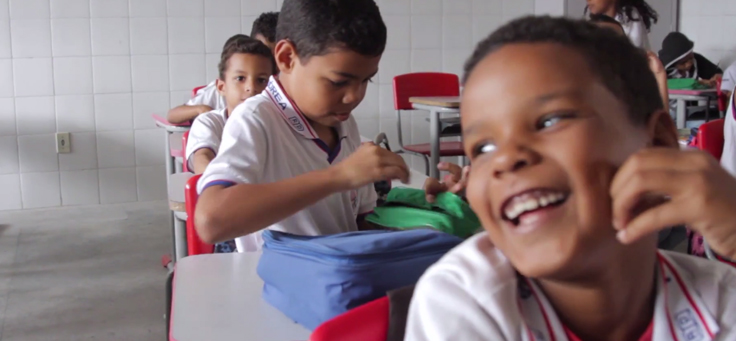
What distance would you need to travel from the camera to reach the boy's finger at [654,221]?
0.61 metres

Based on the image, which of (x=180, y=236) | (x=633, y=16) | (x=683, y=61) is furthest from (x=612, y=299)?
(x=683, y=61)

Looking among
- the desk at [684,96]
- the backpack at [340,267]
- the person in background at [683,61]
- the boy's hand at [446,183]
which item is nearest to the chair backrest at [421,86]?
the desk at [684,96]

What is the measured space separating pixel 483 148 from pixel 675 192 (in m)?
0.20

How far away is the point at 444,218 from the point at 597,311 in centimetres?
61


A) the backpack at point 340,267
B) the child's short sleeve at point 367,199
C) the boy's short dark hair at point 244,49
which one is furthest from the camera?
the boy's short dark hair at point 244,49

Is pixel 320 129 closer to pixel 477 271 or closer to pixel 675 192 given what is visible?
pixel 477 271

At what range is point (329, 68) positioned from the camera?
1.47 metres

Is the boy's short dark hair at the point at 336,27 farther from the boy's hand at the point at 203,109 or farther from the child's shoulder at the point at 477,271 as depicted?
the boy's hand at the point at 203,109

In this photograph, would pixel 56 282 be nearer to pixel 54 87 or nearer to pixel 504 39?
pixel 54 87

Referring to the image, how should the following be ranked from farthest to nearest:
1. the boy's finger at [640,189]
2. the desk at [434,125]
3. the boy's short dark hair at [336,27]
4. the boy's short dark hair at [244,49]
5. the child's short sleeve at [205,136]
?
the desk at [434,125] → the boy's short dark hair at [244,49] → the child's short sleeve at [205,136] → the boy's short dark hair at [336,27] → the boy's finger at [640,189]

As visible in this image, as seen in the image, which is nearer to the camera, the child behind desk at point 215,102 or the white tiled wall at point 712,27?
the child behind desk at point 215,102

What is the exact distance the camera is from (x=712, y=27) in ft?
19.5

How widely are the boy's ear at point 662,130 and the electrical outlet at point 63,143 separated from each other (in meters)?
4.76

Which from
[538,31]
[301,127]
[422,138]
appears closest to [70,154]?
[422,138]
